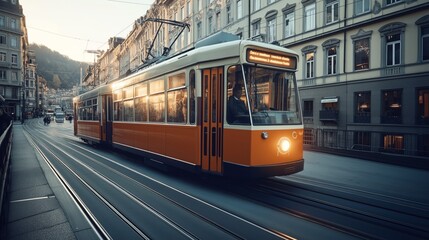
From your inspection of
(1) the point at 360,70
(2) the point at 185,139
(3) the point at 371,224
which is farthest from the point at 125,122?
(1) the point at 360,70

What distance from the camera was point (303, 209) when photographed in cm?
493

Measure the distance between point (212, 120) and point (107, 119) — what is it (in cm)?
768

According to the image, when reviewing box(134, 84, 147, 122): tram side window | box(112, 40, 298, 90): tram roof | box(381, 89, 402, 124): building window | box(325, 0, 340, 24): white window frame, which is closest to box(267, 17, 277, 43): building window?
box(325, 0, 340, 24): white window frame

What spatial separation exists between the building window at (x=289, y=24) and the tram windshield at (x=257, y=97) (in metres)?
16.7

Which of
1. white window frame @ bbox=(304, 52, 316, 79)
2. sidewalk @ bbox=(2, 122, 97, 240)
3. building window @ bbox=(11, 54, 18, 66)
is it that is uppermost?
building window @ bbox=(11, 54, 18, 66)

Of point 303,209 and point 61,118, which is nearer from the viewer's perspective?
point 303,209

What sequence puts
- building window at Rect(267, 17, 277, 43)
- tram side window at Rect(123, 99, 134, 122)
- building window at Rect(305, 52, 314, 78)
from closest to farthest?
tram side window at Rect(123, 99, 134, 122) < building window at Rect(305, 52, 314, 78) < building window at Rect(267, 17, 277, 43)

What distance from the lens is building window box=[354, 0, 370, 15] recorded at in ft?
55.7

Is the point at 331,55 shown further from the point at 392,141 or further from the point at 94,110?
the point at 94,110

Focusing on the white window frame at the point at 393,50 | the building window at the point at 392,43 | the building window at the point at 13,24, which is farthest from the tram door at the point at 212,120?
the building window at the point at 13,24

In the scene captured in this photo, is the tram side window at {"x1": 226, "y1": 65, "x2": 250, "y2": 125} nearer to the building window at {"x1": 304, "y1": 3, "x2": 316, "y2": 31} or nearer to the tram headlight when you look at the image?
the tram headlight

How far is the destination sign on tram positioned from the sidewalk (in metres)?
4.02

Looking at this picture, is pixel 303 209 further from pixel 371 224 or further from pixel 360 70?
pixel 360 70

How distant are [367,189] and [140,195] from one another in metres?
5.02
